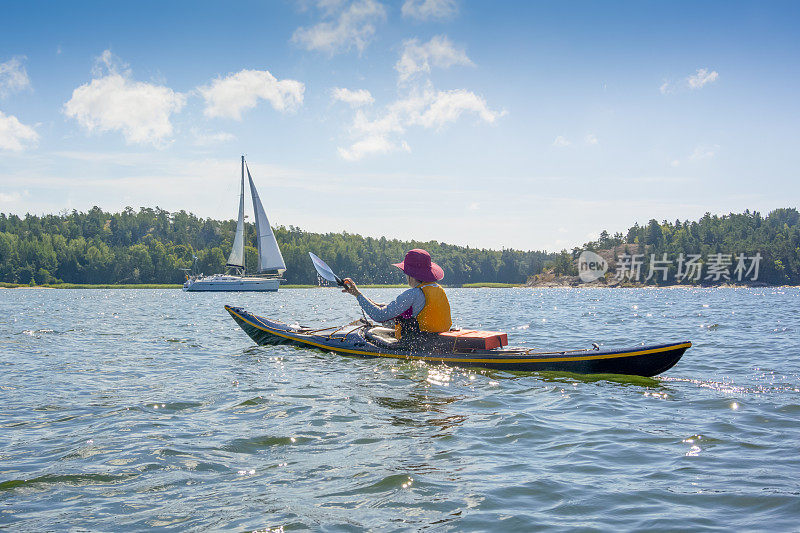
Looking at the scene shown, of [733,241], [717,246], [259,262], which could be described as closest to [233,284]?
[259,262]

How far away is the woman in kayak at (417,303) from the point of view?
10.9 meters

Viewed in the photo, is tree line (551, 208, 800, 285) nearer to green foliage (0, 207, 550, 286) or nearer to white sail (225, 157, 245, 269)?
green foliage (0, 207, 550, 286)

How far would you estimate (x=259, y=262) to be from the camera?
66.6m

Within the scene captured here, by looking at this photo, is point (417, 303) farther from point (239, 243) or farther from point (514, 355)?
point (239, 243)

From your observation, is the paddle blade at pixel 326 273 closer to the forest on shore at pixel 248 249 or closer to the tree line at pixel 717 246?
the forest on shore at pixel 248 249

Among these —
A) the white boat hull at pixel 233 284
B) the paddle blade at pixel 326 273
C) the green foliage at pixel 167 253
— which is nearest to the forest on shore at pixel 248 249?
the green foliage at pixel 167 253

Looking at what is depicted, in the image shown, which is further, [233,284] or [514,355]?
[233,284]

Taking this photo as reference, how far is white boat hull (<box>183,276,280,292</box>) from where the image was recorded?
7075cm

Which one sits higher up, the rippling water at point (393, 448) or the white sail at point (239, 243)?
the white sail at point (239, 243)

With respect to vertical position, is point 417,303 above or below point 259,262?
below

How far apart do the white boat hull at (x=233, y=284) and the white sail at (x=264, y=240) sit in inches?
201

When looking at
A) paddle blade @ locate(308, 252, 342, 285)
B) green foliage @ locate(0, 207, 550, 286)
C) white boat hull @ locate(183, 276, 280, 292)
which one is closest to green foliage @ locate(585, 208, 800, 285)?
green foliage @ locate(0, 207, 550, 286)

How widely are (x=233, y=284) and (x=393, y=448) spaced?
68040mm

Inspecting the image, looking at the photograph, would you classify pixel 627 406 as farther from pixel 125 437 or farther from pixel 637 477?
pixel 125 437
